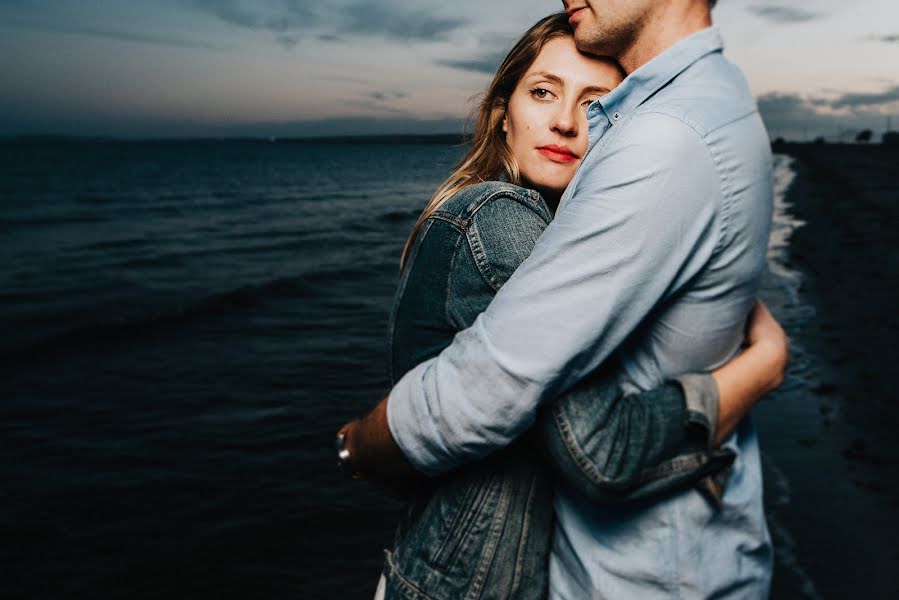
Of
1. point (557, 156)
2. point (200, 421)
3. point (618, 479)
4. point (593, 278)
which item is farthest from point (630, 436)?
point (200, 421)

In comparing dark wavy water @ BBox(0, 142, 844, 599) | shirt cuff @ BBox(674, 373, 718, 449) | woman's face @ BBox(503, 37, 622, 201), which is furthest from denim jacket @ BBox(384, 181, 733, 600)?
dark wavy water @ BBox(0, 142, 844, 599)

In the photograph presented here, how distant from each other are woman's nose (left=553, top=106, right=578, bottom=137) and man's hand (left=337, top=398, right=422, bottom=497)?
1106 mm

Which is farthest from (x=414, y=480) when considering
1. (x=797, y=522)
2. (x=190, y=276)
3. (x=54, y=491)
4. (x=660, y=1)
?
(x=190, y=276)

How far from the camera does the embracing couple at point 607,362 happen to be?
1.16 metres

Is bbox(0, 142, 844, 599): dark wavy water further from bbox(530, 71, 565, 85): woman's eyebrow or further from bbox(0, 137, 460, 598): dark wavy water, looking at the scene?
bbox(530, 71, 565, 85): woman's eyebrow

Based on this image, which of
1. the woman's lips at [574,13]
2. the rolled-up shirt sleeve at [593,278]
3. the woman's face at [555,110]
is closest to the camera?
the rolled-up shirt sleeve at [593,278]

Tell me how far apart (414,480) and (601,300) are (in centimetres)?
67

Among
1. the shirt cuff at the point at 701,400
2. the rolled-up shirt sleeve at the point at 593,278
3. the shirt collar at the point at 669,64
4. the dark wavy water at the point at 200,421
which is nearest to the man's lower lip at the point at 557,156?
the shirt collar at the point at 669,64

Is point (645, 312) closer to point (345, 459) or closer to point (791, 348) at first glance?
point (345, 459)

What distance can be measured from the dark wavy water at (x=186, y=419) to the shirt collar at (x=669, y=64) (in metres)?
1.17

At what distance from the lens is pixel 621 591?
135 cm

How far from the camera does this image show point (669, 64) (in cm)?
139

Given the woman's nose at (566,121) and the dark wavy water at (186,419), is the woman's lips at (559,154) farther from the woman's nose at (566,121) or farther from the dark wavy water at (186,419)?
the dark wavy water at (186,419)

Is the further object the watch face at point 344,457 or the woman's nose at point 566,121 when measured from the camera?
the woman's nose at point 566,121
